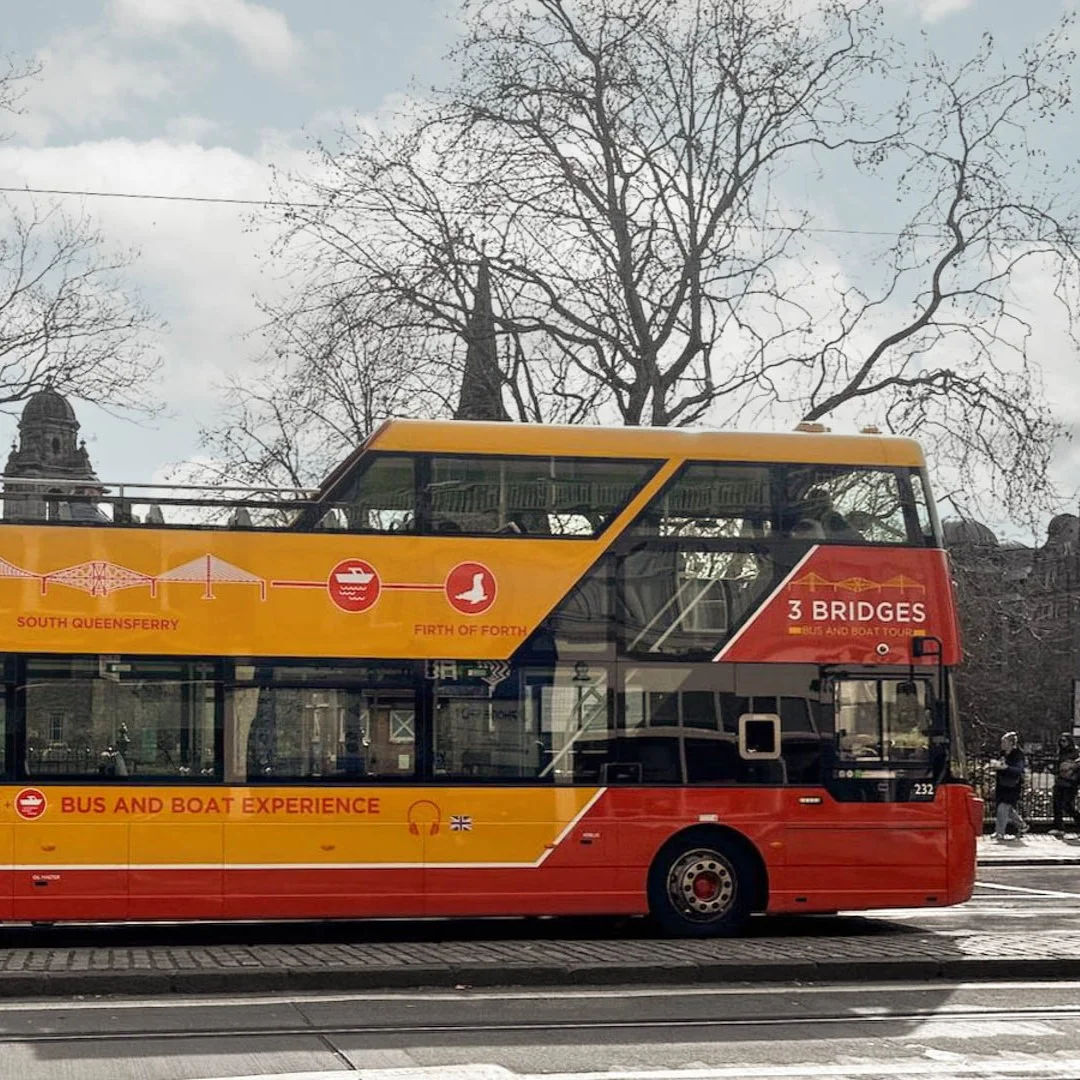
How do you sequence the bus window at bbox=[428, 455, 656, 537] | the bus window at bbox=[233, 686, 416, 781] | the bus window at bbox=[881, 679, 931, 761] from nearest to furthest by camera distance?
the bus window at bbox=[233, 686, 416, 781] → the bus window at bbox=[428, 455, 656, 537] → the bus window at bbox=[881, 679, 931, 761]

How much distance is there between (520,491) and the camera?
14359 mm

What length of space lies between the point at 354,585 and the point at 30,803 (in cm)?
281

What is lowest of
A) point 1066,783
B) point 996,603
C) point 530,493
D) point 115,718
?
point 1066,783

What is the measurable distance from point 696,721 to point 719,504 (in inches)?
66.3

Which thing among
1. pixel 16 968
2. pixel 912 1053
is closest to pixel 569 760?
pixel 16 968

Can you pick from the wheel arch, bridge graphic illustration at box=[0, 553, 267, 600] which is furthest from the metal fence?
bridge graphic illustration at box=[0, 553, 267, 600]

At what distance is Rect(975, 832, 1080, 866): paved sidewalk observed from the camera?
2502 centimetres

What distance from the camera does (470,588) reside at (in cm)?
1420

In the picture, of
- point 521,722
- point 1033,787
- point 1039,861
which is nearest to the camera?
point 521,722

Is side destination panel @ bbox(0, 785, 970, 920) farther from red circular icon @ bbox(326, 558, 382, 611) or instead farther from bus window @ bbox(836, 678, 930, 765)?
red circular icon @ bbox(326, 558, 382, 611)

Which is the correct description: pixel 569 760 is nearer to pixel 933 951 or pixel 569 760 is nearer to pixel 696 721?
pixel 696 721

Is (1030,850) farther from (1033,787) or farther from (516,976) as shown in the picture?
(516,976)

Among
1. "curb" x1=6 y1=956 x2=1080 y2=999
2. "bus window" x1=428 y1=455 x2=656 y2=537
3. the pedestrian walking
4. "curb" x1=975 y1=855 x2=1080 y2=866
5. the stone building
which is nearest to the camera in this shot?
"curb" x1=6 y1=956 x2=1080 y2=999

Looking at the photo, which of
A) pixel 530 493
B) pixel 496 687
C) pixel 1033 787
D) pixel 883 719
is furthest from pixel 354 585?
pixel 1033 787
